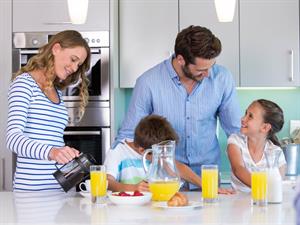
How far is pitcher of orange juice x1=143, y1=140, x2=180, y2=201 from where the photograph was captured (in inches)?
82.0

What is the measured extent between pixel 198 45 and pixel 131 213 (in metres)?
1.02

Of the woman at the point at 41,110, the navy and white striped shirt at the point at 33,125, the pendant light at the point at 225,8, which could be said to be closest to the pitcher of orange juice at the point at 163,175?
the woman at the point at 41,110

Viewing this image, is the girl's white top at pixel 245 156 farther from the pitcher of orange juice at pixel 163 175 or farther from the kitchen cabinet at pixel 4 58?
the kitchen cabinet at pixel 4 58

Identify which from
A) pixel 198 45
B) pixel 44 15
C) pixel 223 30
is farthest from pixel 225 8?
pixel 44 15

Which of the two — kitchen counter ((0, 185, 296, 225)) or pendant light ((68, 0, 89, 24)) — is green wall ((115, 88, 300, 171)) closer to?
pendant light ((68, 0, 89, 24))

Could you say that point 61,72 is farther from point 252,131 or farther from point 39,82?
point 252,131

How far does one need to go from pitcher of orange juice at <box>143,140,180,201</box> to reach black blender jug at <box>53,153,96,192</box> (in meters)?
0.27

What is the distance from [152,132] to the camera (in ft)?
8.39

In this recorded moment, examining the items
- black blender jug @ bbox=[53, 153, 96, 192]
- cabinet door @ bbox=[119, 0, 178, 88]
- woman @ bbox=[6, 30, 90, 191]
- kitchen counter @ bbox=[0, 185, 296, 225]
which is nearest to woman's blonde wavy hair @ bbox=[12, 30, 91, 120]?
woman @ bbox=[6, 30, 90, 191]

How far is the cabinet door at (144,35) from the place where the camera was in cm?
380

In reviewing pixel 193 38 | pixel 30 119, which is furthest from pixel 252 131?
pixel 30 119

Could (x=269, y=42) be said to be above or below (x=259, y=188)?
above

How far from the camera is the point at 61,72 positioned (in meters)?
2.63

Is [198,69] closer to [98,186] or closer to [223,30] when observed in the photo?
[98,186]
